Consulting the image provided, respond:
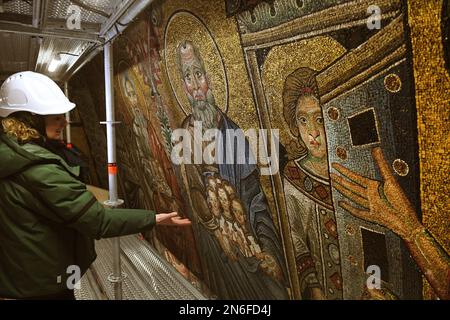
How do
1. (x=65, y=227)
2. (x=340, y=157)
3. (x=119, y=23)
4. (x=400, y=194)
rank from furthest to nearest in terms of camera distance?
(x=119, y=23) → (x=65, y=227) → (x=340, y=157) → (x=400, y=194)

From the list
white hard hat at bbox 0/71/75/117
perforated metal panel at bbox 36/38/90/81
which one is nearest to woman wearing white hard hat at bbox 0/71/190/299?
white hard hat at bbox 0/71/75/117

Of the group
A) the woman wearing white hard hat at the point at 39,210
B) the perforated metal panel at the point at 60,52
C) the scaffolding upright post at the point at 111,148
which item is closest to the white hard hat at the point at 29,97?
the woman wearing white hard hat at the point at 39,210

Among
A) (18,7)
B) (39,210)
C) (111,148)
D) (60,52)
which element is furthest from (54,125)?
(60,52)

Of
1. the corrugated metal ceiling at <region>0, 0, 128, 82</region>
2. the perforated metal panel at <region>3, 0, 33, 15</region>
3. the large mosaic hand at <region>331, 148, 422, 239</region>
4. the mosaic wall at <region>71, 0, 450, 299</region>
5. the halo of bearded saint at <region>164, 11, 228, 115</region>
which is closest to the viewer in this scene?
the mosaic wall at <region>71, 0, 450, 299</region>

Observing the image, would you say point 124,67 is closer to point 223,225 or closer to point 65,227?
point 223,225

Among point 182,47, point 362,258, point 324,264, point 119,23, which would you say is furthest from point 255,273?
point 119,23

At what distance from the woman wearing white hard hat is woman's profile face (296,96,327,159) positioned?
94 centimetres

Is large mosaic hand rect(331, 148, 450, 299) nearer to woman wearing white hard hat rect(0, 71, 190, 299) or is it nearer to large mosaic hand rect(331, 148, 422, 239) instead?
large mosaic hand rect(331, 148, 422, 239)

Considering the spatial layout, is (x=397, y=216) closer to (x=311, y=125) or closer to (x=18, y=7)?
(x=311, y=125)

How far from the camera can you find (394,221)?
1.47 metres

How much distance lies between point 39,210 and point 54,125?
0.47 m

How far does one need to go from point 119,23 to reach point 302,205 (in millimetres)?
1823

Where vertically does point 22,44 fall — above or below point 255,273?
above

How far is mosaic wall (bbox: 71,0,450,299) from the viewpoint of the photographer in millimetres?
1260
